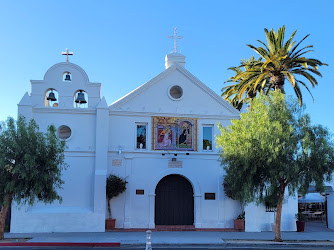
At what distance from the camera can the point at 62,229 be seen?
21703 millimetres

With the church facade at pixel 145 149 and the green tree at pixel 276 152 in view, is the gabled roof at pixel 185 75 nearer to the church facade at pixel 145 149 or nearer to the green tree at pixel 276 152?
the church facade at pixel 145 149

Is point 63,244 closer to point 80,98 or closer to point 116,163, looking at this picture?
point 116,163

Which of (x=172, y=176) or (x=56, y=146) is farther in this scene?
(x=172, y=176)

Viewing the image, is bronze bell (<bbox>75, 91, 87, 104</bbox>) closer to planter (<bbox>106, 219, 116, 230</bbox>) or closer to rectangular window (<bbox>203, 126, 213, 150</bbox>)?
planter (<bbox>106, 219, 116, 230</bbox>)

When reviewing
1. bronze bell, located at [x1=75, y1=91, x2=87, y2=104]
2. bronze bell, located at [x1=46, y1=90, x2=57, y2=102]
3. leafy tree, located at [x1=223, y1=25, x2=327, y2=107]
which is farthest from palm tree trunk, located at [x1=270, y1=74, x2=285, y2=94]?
bronze bell, located at [x1=46, y1=90, x2=57, y2=102]

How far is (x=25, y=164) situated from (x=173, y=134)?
8953 millimetres

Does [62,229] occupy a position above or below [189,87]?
below

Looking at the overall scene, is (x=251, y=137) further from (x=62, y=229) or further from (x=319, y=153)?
(x=62, y=229)

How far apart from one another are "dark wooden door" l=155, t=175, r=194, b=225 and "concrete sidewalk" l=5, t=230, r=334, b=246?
1700 millimetres

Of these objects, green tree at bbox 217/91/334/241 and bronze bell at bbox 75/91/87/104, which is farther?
bronze bell at bbox 75/91/87/104

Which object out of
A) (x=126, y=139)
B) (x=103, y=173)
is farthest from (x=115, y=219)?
(x=126, y=139)

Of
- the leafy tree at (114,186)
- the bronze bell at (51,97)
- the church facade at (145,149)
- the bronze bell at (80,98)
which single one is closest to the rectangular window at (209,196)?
the church facade at (145,149)

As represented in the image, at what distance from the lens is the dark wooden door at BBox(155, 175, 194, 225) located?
931 inches

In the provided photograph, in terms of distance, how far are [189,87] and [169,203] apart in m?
6.66
